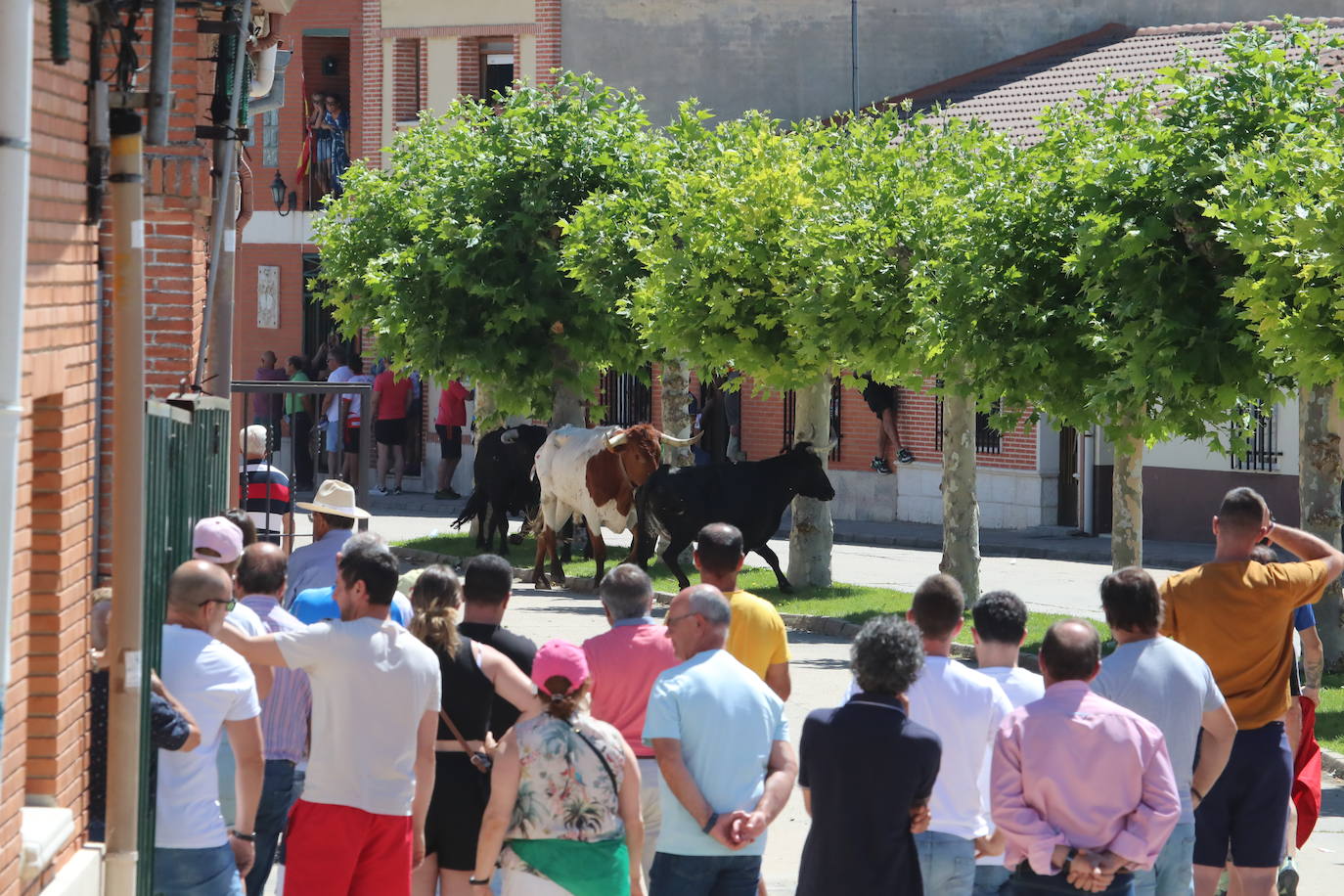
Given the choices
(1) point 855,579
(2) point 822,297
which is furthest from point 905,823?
(1) point 855,579

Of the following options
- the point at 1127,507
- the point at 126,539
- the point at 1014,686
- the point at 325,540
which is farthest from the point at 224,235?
the point at 1127,507

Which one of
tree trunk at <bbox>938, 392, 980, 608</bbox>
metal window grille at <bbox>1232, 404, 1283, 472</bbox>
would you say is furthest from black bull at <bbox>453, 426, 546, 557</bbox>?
metal window grille at <bbox>1232, 404, 1283, 472</bbox>

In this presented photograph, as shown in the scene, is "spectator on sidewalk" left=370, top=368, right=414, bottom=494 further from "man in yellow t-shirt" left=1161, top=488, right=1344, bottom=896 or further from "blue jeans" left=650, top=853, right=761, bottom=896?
"blue jeans" left=650, top=853, right=761, bottom=896

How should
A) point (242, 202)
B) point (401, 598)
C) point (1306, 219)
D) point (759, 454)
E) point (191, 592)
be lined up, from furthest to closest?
A: point (759, 454) < point (242, 202) < point (1306, 219) < point (401, 598) < point (191, 592)

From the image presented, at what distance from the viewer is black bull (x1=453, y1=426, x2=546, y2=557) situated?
24.5 m

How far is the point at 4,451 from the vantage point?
5336 millimetres

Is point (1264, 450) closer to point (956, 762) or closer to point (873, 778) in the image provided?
point (956, 762)

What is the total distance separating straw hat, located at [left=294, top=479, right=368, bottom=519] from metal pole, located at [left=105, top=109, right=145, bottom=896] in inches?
112

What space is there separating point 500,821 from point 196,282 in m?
5.60

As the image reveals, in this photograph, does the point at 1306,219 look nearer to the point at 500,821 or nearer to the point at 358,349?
the point at 500,821

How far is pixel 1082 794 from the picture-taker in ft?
20.4

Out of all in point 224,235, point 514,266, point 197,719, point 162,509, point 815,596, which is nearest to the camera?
point 197,719

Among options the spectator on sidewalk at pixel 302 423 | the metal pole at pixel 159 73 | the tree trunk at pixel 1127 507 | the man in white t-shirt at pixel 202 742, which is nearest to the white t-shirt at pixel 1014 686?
the man in white t-shirt at pixel 202 742

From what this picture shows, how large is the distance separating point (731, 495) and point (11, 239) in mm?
15254
